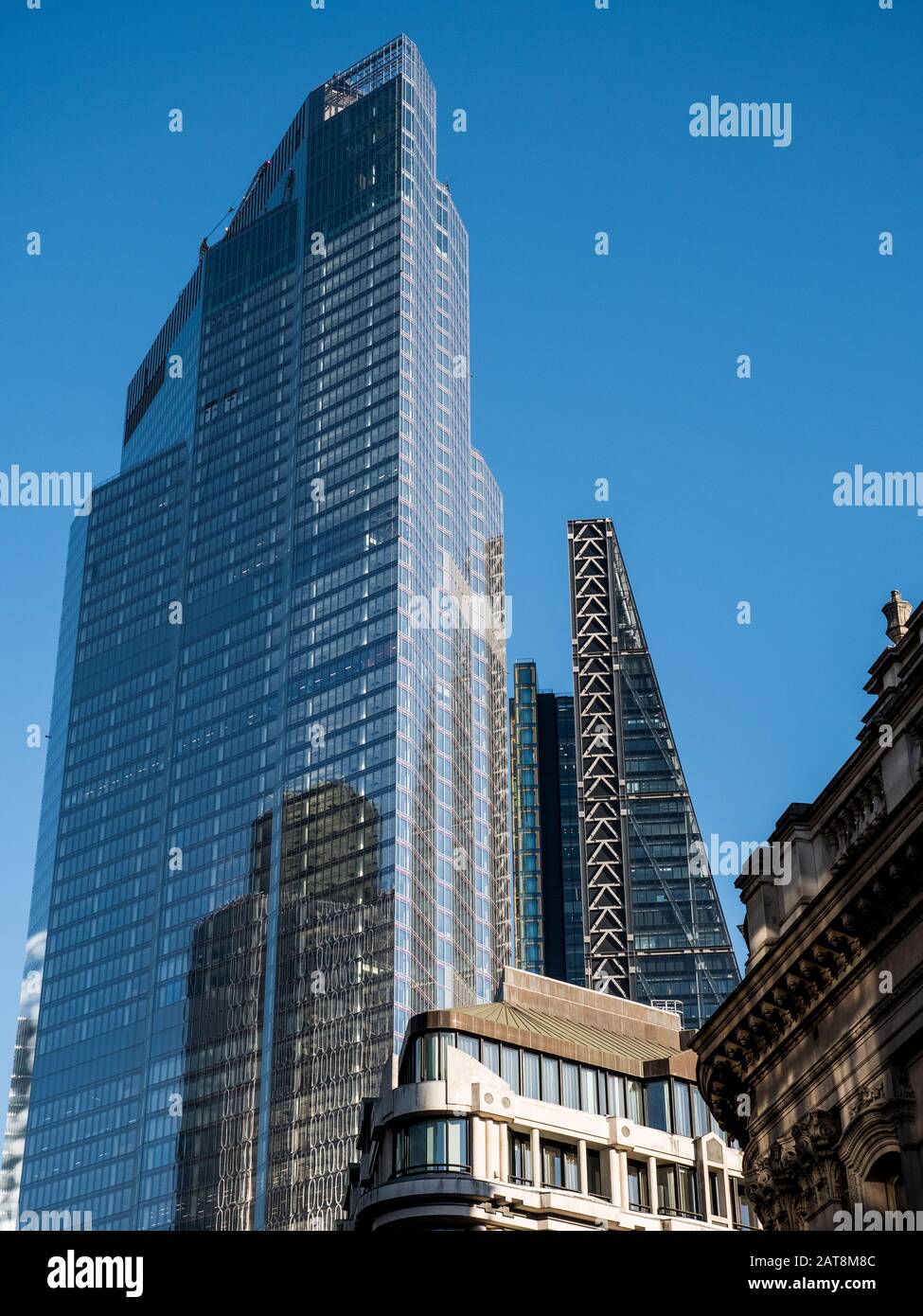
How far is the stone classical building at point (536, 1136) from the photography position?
246ft

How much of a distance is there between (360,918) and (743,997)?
154362 millimetres

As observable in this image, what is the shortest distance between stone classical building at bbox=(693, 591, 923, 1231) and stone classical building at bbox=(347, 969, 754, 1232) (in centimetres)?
2623

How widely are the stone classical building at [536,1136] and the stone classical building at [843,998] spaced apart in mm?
26233

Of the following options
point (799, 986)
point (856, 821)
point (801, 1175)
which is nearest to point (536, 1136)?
point (801, 1175)

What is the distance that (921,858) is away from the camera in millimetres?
38188

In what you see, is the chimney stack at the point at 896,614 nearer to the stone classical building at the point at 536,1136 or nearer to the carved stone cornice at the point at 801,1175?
the carved stone cornice at the point at 801,1175

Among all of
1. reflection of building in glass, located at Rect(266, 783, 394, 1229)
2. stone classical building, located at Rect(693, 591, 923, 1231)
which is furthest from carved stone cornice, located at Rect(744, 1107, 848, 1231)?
reflection of building in glass, located at Rect(266, 783, 394, 1229)

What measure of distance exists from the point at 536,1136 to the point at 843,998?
37.5 metres

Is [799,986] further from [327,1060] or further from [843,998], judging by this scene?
[327,1060]

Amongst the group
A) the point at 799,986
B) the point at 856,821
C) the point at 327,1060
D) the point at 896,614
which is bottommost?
the point at 799,986

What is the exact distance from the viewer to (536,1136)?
78062 mm

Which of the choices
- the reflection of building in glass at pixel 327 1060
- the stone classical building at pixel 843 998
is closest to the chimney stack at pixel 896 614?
the stone classical building at pixel 843 998

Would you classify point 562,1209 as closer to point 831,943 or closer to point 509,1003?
point 509,1003

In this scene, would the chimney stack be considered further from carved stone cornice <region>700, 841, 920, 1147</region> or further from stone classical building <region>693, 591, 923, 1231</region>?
carved stone cornice <region>700, 841, 920, 1147</region>
